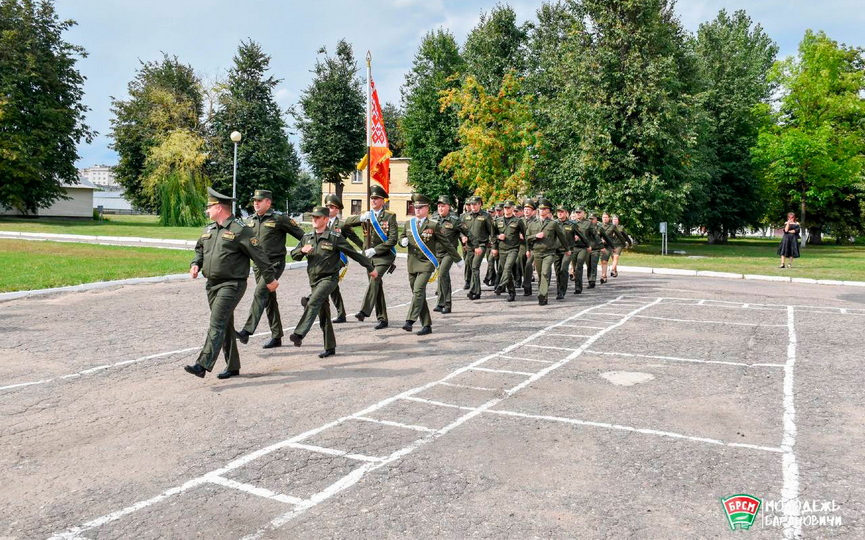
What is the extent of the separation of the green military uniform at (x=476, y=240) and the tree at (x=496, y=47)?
3031 cm

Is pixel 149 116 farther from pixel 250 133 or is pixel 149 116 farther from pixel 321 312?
pixel 321 312

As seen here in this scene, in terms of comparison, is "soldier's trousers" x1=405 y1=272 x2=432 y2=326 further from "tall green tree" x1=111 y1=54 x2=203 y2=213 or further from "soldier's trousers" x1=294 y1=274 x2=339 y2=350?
"tall green tree" x1=111 y1=54 x2=203 y2=213

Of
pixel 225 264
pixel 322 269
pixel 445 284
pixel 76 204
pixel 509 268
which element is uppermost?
pixel 76 204

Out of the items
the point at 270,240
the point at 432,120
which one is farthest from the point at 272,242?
the point at 432,120

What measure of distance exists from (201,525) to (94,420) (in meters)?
2.58

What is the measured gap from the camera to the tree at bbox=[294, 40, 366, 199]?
59847mm

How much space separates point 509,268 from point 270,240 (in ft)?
19.8

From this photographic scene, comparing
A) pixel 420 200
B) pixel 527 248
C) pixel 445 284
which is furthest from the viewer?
pixel 527 248

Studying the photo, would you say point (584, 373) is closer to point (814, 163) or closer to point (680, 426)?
point (680, 426)

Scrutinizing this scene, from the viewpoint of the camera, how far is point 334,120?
59.5 m

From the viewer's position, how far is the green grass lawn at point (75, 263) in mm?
15062

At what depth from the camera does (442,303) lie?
40.9 ft

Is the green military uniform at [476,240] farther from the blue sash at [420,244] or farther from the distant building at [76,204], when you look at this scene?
the distant building at [76,204]

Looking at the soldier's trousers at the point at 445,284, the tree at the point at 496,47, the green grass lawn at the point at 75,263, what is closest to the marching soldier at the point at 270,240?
the soldier's trousers at the point at 445,284
